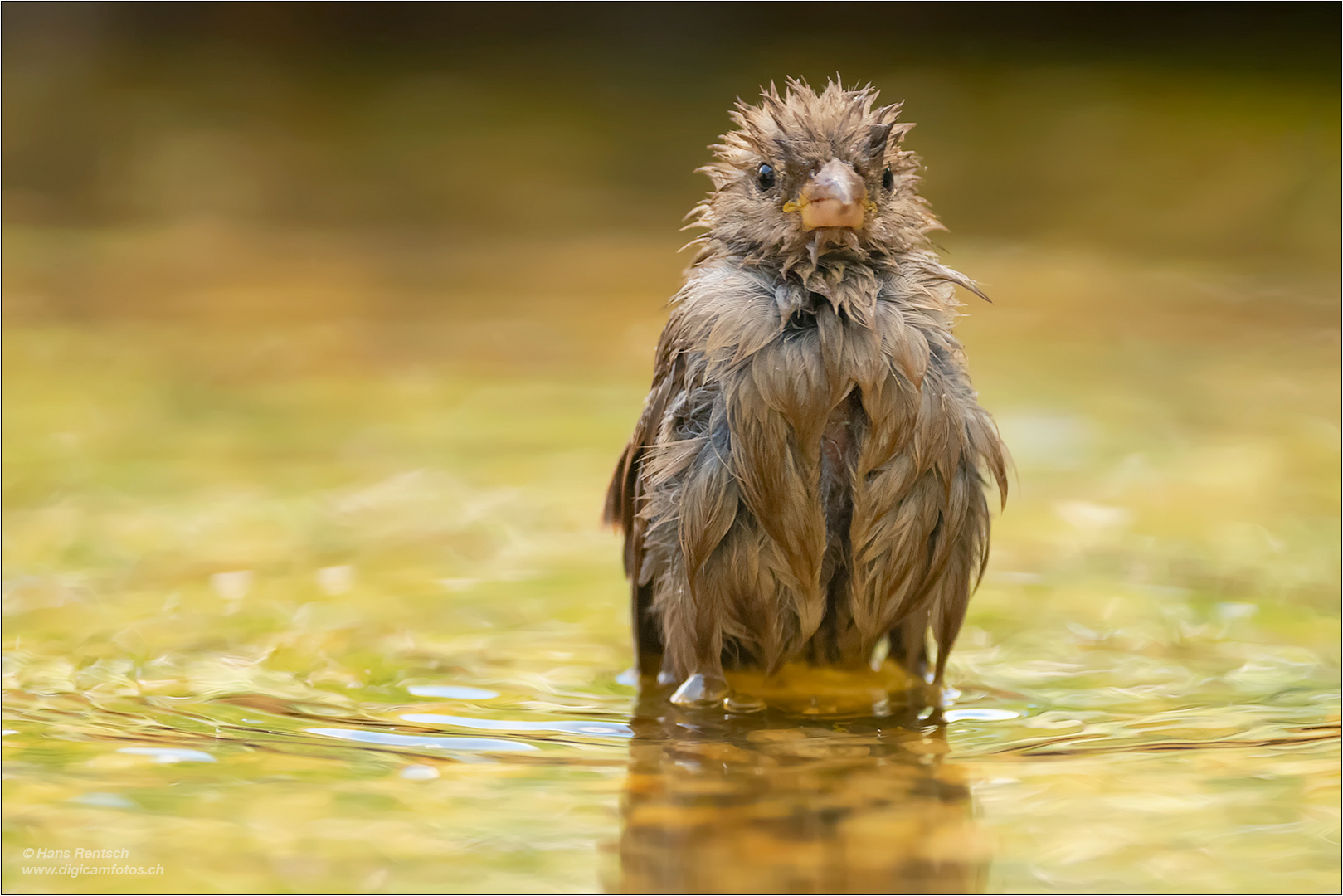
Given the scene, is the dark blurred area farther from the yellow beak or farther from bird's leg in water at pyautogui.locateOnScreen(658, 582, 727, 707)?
the yellow beak

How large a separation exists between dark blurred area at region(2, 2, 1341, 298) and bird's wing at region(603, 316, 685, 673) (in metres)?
5.33

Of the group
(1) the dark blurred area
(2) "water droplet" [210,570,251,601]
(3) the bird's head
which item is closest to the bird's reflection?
(3) the bird's head

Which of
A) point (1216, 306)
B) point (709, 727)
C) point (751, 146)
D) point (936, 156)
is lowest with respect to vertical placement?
point (709, 727)

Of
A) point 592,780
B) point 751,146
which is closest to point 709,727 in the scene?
point 592,780

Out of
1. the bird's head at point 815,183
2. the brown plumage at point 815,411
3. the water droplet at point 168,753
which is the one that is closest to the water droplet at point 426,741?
the water droplet at point 168,753

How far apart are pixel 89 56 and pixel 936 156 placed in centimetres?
669

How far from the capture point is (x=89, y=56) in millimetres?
11328

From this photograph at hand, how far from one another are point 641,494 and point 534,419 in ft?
8.84

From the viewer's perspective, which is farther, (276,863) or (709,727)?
(709,727)

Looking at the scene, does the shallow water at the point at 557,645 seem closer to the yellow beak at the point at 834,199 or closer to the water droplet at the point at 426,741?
the water droplet at the point at 426,741

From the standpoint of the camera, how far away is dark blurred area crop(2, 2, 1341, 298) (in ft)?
32.1

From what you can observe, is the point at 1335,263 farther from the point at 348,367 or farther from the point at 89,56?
the point at 89,56

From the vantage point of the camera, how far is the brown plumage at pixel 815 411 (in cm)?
368

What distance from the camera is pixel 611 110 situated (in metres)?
11.2
